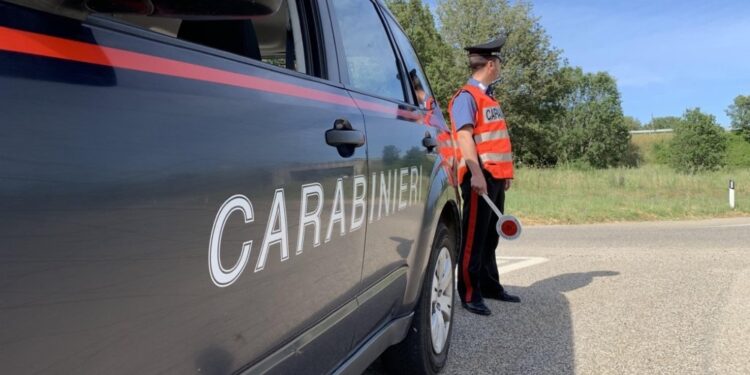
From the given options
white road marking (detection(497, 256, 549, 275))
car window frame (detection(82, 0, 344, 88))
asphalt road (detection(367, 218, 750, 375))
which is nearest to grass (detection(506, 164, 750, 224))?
white road marking (detection(497, 256, 549, 275))

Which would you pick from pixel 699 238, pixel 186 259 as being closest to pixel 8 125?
pixel 186 259

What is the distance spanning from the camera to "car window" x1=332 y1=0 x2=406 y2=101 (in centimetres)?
226

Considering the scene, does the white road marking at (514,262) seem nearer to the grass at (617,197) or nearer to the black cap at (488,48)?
the black cap at (488,48)

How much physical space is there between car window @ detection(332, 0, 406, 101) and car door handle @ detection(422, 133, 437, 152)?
0.23 metres

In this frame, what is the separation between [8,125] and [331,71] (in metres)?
1.31

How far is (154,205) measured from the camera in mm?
1018

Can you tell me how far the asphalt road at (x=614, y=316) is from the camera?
3.29 m

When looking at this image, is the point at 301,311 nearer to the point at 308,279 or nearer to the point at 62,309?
the point at 308,279

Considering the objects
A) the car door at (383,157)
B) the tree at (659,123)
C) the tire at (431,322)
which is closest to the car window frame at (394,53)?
the car door at (383,157)

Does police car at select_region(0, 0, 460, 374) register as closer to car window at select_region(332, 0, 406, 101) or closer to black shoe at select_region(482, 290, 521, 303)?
car window at select_region(332, 0, 406, 101)

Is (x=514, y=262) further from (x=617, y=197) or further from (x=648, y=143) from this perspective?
(x=648, y=143)

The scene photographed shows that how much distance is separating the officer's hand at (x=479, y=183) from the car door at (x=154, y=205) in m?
2.39

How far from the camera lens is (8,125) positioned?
2.57ft

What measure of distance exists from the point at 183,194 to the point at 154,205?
8cm
